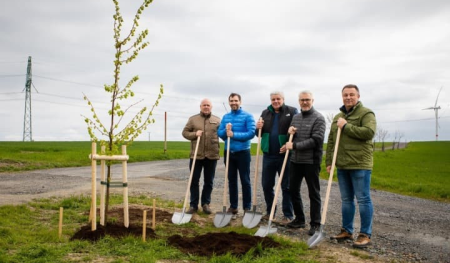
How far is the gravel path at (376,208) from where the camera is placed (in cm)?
673

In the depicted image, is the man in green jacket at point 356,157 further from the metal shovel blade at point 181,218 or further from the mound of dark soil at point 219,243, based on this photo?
the metal shovel blade at point 181,218

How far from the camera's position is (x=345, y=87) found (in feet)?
21.4

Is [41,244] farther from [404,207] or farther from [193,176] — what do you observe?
[404,207]

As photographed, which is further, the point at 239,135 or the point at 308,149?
the point at 239,135

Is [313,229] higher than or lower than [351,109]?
lower

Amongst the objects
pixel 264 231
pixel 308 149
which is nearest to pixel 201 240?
pixel 264 231

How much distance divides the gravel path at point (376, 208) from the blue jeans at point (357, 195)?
0.38 m

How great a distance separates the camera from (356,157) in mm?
6324

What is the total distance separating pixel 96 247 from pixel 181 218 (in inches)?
82.5

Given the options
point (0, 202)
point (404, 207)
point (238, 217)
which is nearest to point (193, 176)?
point (238, 217)

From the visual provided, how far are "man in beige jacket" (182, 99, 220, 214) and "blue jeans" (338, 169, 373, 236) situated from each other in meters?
2.76

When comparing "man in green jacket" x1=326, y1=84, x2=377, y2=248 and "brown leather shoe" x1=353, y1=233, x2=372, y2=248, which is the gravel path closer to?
"brown leather shoe" x1=353, y1=233, x2=372, y2=248

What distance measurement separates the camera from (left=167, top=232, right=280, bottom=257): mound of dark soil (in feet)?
18.3

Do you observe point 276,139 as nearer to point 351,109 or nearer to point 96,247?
point 351,109
